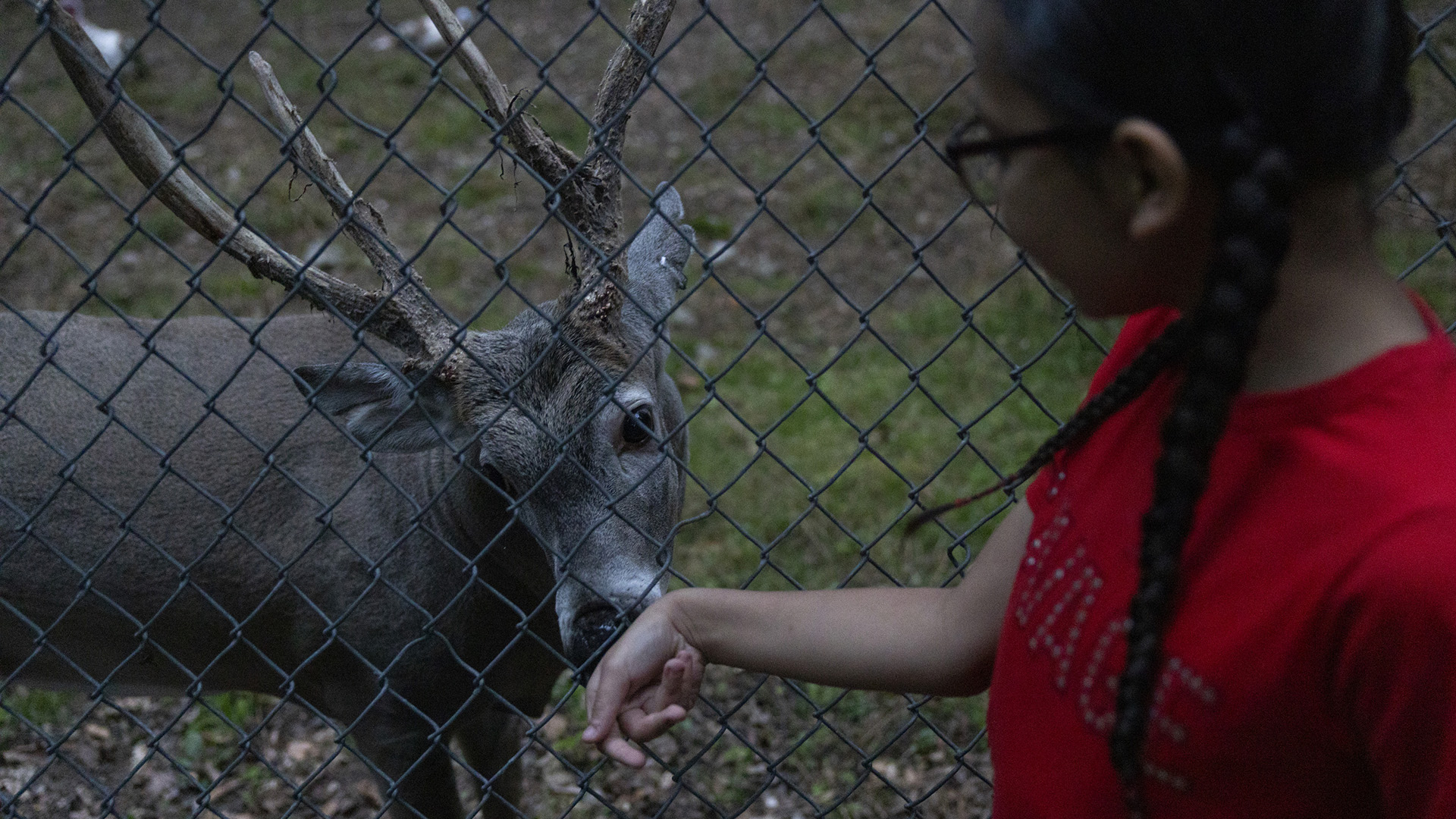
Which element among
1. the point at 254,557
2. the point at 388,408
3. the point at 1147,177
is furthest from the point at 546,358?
the point at 1147,177

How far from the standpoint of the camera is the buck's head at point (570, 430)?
8.63 feet

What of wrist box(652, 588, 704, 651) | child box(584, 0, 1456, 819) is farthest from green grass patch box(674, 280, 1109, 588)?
child box(584, 0, 1456, 819)

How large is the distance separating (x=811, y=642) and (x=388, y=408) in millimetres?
1617

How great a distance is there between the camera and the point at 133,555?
3.50 m

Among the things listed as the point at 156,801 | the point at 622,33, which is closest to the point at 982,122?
the point at 622,33

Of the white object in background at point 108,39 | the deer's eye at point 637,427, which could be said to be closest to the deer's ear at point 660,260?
the deer's eye at point 637,427

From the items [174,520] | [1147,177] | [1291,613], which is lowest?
[1291,613]

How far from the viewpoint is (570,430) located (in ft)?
9.40

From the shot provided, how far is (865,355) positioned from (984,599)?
4.42m

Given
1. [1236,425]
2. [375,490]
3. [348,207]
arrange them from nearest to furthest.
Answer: [1236,425], [348,207], [375,490]

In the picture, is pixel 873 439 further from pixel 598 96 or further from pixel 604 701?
pixel 604 701

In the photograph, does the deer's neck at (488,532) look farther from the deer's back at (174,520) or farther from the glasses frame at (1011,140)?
the glasses frame at (1011,140)

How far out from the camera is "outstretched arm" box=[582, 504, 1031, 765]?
66.7 inches

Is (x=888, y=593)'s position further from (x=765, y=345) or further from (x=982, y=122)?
(x=765, y=345)
